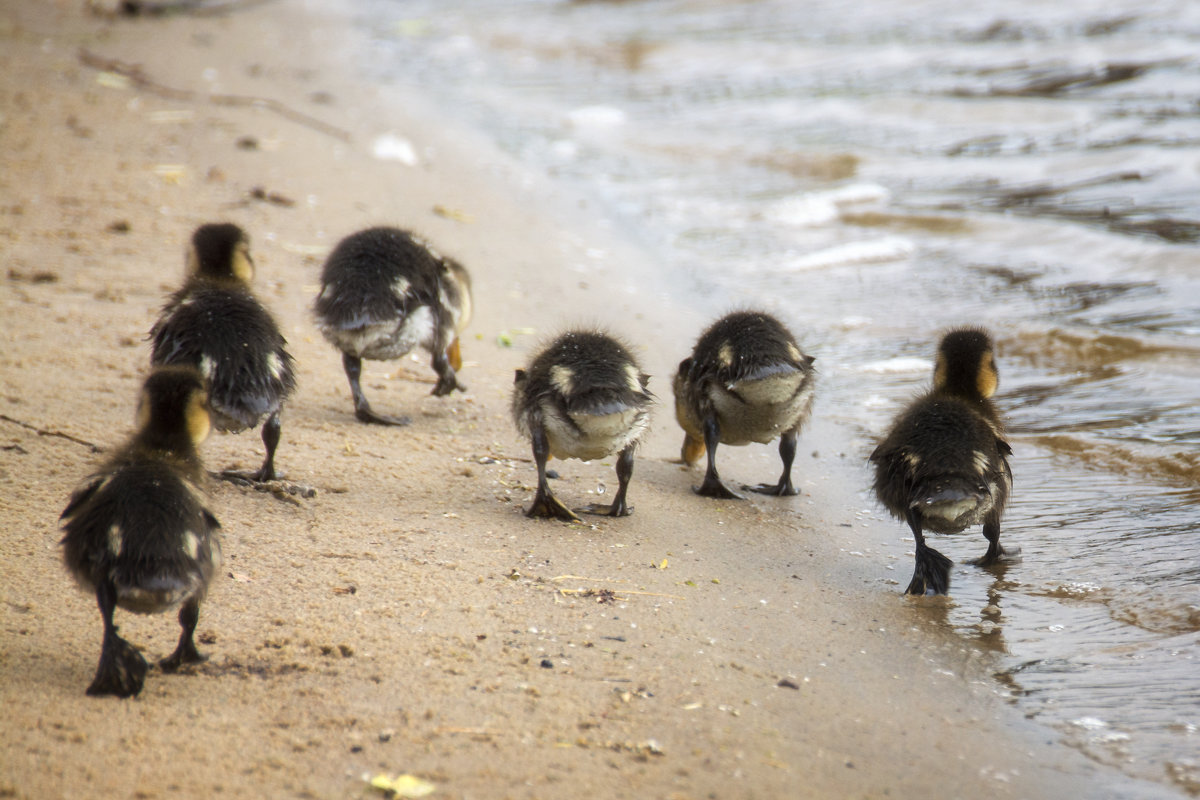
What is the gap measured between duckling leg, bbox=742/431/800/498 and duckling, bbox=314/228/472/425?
2.24m

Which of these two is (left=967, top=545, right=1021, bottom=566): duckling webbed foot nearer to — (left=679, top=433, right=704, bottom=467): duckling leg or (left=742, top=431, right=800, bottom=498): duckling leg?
(left=742, top=431, right=800, bottom=498): duckling leg

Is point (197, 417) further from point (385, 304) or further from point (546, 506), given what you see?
point (385, 304)

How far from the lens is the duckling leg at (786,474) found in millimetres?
6258

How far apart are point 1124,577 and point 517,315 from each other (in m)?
5.01

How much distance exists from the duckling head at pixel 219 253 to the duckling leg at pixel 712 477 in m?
2.91

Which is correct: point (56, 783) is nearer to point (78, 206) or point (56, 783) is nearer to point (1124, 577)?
point (1124, 577)

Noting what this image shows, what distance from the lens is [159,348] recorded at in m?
5.35

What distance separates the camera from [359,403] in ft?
21.7

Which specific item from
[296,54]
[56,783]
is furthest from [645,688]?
[296,54]

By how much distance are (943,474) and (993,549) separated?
628mm

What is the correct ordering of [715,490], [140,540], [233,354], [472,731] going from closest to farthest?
[472,731] → [140,540] → [233,354] → [715,490]

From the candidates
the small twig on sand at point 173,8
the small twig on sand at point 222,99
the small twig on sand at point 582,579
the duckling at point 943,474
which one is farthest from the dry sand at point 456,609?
the small twig on sand at point 173,8

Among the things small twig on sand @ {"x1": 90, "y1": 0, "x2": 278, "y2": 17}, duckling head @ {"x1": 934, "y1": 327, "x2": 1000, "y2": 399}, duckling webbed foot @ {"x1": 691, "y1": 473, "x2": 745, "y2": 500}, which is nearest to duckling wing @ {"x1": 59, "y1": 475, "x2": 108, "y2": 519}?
duckling webbed foot @ {"x1": 691, "y1": 473, "x2": 745, "y2": 500}

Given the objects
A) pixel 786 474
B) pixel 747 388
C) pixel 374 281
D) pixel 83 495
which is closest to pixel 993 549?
pixel 786 474
